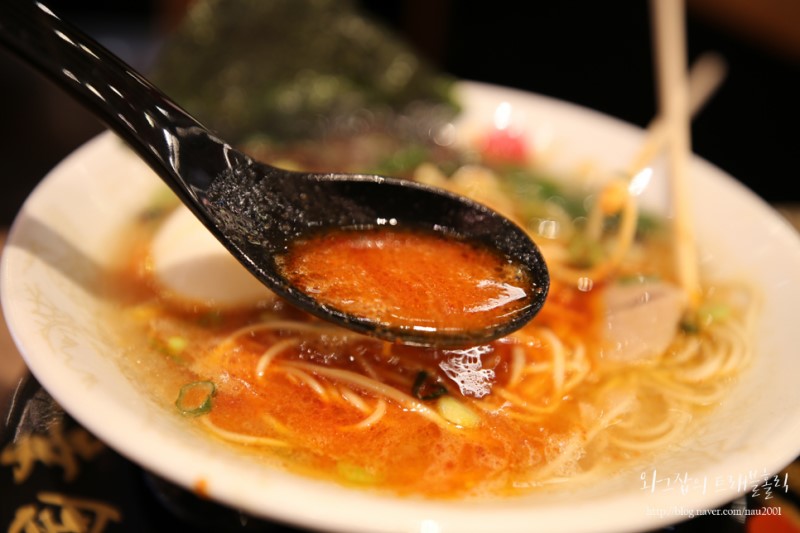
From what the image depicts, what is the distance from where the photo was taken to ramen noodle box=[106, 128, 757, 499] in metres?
1.44

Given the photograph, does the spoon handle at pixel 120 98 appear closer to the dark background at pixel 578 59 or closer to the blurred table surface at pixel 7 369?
the blurred table surface at pixel 7 369

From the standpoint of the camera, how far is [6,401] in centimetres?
170

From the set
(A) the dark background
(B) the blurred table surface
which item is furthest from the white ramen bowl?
(A) the dark background

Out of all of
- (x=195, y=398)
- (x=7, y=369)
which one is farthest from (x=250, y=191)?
(x=7, y=369)

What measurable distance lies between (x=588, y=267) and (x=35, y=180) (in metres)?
2.91

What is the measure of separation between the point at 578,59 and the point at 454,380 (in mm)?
4058

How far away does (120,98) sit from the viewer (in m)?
1.52

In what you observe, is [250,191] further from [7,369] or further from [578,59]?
[578,59]

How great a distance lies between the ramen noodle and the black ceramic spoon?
0.71 feet

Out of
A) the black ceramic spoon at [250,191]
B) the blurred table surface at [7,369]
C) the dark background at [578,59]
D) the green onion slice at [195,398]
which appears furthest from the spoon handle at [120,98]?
the dark background at [578,59]

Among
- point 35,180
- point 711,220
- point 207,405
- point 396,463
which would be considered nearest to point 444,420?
point 396,463

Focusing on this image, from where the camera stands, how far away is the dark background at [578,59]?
3.99 m

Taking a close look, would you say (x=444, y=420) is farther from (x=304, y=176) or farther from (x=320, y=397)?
(x=304, y=176)

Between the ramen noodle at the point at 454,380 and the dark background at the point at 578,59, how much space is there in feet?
8.12
